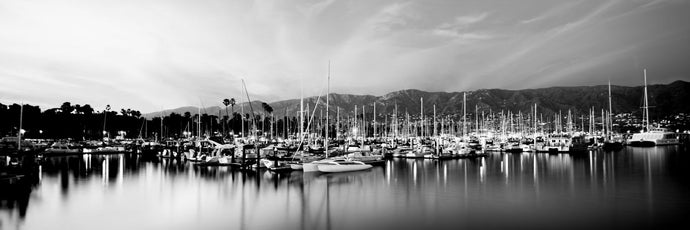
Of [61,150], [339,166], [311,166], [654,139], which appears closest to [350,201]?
[311,166]

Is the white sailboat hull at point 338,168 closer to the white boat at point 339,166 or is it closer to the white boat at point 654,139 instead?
the white boat at point 339,166

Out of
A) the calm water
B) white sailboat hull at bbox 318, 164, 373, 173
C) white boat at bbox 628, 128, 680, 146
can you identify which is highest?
white boat at bbox 628, 128, 680, 146

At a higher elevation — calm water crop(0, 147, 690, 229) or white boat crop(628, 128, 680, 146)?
white boat crop(628, 128, 680, 146)

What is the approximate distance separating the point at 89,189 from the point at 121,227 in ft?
46.0

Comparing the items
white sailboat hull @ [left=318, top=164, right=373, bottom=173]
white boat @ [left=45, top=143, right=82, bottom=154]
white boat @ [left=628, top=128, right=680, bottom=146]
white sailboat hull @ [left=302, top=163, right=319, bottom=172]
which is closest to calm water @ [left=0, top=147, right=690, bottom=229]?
white sailboat hull @ [left=302, top=163, right=319, bottom=172]

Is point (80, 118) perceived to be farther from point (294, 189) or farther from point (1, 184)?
point (294, 189)

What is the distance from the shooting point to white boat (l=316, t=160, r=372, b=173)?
38.0 m

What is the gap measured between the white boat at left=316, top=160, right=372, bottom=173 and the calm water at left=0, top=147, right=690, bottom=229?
1355 millimetres

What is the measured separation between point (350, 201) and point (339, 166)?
554 inches

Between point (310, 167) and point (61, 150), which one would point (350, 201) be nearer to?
point (310, 167)

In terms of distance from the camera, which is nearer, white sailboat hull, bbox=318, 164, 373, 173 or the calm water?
the calm water

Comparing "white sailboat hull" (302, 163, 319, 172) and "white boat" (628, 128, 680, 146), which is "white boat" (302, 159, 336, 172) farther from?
"white boat" (628, 128, 680, 146)

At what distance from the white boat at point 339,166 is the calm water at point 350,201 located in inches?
53.3

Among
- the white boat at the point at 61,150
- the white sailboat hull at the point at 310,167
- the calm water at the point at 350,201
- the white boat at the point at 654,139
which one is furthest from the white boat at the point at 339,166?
the white boat at the point at 654,139
